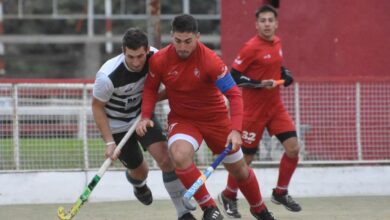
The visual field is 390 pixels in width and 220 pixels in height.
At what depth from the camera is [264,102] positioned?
386 inches

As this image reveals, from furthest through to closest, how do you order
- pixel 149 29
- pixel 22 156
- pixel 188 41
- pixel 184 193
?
1. pixel 149 29
2. pixel 22 156
3. pixel 184 193
4. pixel 188 41

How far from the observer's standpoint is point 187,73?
8.06 metres

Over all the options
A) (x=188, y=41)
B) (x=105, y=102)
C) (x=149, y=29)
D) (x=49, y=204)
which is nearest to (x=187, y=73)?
(x=188, y=41)

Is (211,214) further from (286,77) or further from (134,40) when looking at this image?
(286,77)

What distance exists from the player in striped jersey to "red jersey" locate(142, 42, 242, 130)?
Answer: 0.21m

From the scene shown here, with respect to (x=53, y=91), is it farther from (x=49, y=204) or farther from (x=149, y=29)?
(x=149, y=29)

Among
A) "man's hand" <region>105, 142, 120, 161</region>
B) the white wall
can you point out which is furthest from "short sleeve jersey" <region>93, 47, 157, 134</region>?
the white wall

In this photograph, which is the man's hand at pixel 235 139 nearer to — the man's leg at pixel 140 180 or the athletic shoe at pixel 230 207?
the man's leg at pixel 140 180

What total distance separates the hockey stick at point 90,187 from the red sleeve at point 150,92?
0.31 metres

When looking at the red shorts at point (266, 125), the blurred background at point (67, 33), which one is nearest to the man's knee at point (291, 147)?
the red shorts at point (266, 125)

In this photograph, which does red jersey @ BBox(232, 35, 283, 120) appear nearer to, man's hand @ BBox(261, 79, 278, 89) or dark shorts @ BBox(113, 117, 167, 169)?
man's hand @ BBox(261, 79, 278, 89)

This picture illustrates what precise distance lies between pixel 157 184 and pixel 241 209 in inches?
51.9

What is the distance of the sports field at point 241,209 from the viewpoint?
9.57 metres

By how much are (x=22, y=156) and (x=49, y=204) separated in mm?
697
